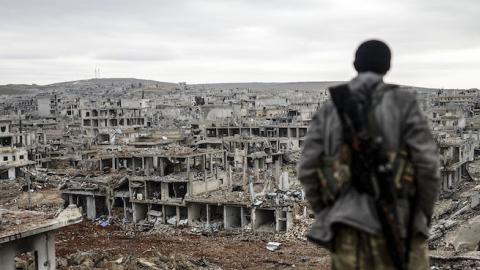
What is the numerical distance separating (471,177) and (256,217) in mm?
21380

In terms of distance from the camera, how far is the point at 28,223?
49.1ft

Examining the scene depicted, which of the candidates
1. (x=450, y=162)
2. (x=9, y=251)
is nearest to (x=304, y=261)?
(x=9, y=251)

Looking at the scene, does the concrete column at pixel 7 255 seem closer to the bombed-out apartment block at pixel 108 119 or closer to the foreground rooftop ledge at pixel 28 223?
the foreground rooftop ledge at pixel 28 223

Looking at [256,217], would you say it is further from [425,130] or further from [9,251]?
[425,130]

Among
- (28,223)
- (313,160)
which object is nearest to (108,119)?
(28,223)

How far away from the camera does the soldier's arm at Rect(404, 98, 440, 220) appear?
133 inches

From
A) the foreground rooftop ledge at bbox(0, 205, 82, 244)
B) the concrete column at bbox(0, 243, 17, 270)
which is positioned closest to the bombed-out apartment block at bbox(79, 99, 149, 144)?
the foreground rooftop ledge at bbox(0, 205, 82, 244)

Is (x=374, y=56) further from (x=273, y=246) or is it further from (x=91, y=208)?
(x=91, y=208)

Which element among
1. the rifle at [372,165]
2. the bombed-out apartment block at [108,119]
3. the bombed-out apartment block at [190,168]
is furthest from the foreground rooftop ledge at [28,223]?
the bombed-out apartment block at [108,119]

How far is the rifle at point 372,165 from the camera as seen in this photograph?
11.0 ft

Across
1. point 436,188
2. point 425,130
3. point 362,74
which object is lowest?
point 436,188

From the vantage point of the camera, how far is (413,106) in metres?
3.45

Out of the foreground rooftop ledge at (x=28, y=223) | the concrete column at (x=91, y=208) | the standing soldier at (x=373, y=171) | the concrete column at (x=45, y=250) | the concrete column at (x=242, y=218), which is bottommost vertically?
the concrete column at (x=91, y=208)

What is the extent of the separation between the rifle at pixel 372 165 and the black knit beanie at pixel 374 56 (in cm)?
21
